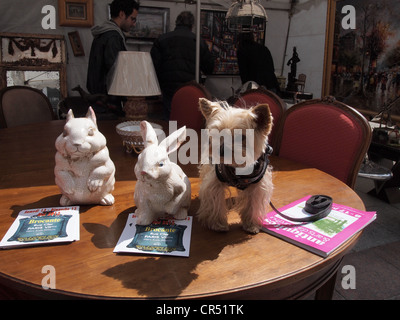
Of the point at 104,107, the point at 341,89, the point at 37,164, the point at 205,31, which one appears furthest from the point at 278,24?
the point at 37,164

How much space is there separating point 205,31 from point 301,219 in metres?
4.62

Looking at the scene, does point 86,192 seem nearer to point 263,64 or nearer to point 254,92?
point 254,92

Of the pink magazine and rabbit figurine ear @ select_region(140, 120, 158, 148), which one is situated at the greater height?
rabbit figurine ear @ select_region(140, 120, 158, 148)

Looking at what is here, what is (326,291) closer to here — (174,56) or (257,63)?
(174,56)

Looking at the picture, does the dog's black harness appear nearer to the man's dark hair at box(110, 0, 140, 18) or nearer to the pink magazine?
the pink magazine

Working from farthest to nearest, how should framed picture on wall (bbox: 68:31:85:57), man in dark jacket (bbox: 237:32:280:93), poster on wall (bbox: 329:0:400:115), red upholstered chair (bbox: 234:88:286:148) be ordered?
man in dark jacket (bbox: 237:32:280:93) < framed picture on wall (bbox: 68:31:85:57) < poster on wall (bbox: 329:0:400:115) < red upholstered chair (bbox: 234:88:286:148)

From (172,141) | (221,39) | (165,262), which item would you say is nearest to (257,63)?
(221,39)

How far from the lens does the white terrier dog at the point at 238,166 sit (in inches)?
31.6

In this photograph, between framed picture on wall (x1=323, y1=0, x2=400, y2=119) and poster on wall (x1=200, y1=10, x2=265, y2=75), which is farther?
poster on wall (x1=200, y1=10, x2=265, y2=75)

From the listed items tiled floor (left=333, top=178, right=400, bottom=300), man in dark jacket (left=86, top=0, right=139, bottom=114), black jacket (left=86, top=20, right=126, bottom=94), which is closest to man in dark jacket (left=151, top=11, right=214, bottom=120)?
man in dark jacket (left=86, top=0, right=139, bottom=114)

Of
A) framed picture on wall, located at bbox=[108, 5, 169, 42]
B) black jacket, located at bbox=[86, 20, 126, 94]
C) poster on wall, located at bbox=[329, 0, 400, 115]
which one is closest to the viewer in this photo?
black jacket, located at bbox=[86, 20, 126, 94]

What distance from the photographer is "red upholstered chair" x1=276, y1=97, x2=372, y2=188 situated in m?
1.53

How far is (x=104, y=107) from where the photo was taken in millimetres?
3094

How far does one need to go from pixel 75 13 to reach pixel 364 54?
3.83 m
